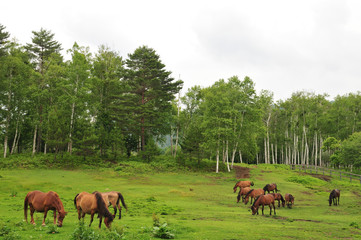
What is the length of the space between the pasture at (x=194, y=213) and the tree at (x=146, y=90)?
44.8 feet

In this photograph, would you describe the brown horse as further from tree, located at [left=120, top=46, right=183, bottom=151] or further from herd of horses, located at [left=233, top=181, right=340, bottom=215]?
tree, located at [left=120, top=46, right=183, bottom=151]

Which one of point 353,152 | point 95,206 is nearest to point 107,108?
point 95,206

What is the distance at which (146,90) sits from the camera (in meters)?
56.8

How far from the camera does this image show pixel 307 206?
78.5 feet

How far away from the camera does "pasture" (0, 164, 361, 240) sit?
11625 mm

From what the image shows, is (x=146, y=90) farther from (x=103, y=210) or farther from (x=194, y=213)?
(x=103, y=210)

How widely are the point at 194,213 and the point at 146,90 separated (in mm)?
41790

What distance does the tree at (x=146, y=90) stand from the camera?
177 ft

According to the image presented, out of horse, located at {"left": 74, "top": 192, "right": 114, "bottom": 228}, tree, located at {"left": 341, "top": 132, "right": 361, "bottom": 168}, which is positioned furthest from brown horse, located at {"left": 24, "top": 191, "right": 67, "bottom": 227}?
tree, located at {"left": 341, "top": 132, "right": 361, "bottom": 168}

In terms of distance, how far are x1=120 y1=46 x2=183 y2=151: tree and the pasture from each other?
1367cm

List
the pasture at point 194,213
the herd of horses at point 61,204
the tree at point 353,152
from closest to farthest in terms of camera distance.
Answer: the pasture at point 194,213, the herd of horses at point 61,204, the tree at point 353,152

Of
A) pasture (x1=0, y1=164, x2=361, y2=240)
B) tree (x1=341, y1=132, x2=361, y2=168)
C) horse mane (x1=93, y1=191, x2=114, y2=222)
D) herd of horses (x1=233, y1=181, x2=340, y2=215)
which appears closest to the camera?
pasture (x1=0, y1=164, x2=361, y2=240)

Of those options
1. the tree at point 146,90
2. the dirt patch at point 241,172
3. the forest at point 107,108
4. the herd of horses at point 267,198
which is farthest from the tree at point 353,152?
the tree at point 146,90

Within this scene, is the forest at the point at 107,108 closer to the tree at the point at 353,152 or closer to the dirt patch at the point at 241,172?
the tree at the point at 353,152
